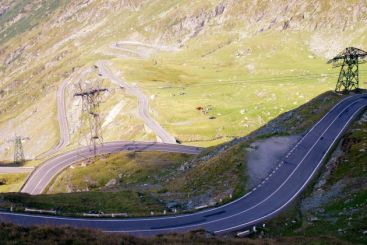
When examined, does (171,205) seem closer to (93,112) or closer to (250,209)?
(250,209)

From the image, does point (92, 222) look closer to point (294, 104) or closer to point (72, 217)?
point (72, 217)

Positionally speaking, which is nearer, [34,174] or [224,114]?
[34,174]

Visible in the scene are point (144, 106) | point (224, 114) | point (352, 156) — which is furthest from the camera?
point (144, 106)

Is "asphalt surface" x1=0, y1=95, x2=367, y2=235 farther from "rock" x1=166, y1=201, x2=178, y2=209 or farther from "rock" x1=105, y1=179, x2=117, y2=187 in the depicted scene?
"rock" x1=105, y1=179, x2=117, y2=187

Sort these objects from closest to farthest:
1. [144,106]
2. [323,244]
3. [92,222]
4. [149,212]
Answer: [323,244] → [92,222] → [149,212] → [144,106]

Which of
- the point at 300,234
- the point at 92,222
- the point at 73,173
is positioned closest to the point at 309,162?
the point at 300,234

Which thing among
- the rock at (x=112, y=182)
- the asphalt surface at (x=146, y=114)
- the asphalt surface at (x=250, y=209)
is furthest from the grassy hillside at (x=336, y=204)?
the asphalt surface at (x=146, y=114)

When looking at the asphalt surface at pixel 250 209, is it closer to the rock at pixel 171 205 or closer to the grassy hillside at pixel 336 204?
the grassy hillside at pixel 336 204
